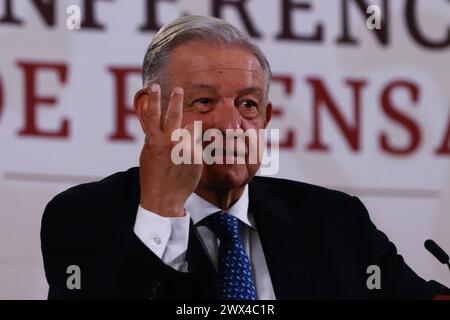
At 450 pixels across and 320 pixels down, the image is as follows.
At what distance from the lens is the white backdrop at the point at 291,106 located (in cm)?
221

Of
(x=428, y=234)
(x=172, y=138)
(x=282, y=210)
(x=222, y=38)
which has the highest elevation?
(x=222, y=38)

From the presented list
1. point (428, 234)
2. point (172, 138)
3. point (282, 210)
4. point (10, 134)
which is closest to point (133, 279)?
point (172, 138)

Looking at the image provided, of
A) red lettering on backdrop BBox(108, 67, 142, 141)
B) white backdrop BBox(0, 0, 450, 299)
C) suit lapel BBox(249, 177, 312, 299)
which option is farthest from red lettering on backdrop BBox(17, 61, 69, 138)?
suit lapel BBox(249, 177, 312, 299)

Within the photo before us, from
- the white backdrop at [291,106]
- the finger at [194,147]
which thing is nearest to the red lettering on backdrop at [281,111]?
the white backdrop at [291,106]

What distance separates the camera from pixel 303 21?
8.20ft

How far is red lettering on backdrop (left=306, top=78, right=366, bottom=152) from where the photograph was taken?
2432 mm

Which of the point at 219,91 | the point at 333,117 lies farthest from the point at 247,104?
the point at 333,117

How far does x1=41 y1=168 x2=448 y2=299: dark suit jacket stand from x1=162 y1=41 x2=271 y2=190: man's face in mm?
132

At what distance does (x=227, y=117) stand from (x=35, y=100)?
32.3 inches

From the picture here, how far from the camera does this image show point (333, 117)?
2.46 metres

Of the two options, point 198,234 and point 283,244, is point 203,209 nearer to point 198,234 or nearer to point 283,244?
point 198,234
